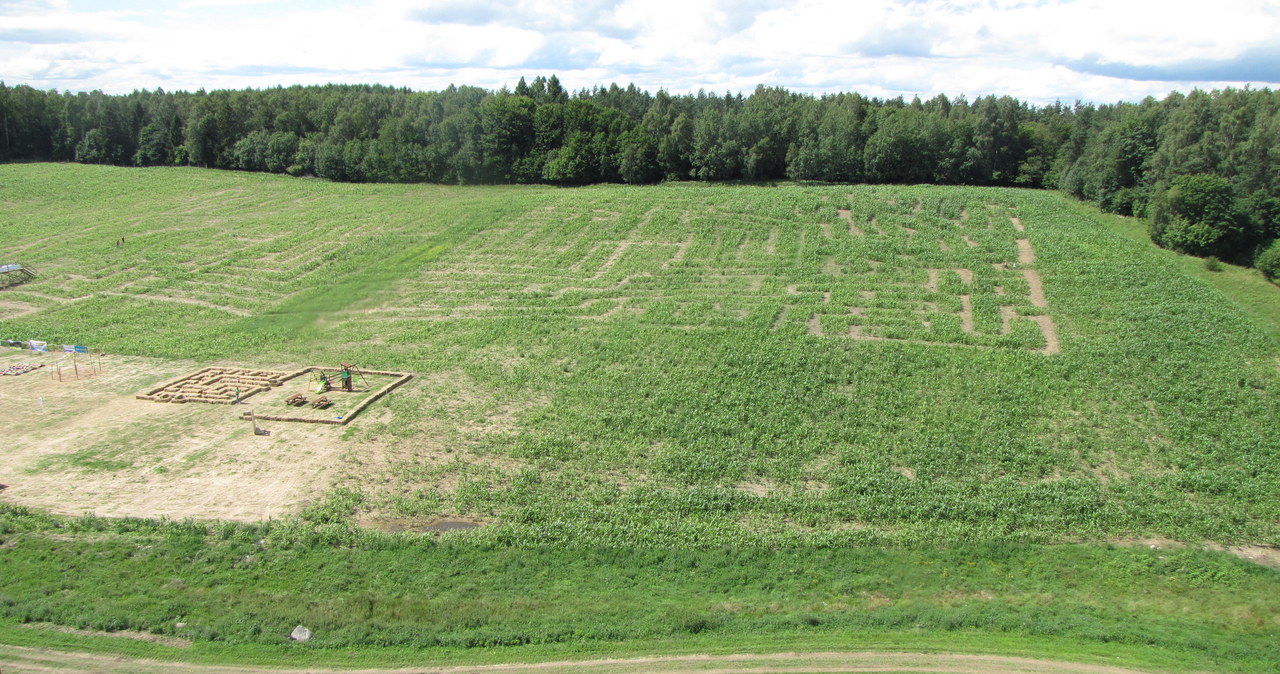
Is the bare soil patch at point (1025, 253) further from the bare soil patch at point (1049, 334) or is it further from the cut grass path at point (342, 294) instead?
the cut grass path at point (342, 294)

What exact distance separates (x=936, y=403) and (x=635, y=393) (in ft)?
37.9

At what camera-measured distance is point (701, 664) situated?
49.4 feet

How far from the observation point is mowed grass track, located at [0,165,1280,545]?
2166 centimetres

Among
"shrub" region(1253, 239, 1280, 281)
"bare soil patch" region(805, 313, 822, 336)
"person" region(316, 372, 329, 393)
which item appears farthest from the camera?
"shrub" region(1253, 239, 1280, 281)

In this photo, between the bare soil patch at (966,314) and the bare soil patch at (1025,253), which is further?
the bare soil patch at (1025,253)

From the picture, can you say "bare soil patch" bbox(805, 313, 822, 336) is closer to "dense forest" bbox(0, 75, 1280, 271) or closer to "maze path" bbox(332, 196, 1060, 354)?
"maze path" bbox(332, 196, 1060, 354)

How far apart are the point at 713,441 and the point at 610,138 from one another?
181 ft

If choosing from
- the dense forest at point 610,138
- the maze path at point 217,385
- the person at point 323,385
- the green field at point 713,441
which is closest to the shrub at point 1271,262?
the green field at point 713,441

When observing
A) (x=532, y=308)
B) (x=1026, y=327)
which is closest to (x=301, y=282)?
(x=532, y=308)

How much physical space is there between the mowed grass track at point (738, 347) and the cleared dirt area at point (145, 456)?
261cm

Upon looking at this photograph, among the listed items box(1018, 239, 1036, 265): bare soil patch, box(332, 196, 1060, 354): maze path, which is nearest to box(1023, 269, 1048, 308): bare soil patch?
box(332, 196, 1060, 354): maze path

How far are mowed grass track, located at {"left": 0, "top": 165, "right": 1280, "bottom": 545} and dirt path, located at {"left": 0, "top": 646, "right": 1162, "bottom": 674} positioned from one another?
4.62m

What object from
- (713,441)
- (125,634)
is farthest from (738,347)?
(125,634)

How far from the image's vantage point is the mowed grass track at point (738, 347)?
21656 mm
